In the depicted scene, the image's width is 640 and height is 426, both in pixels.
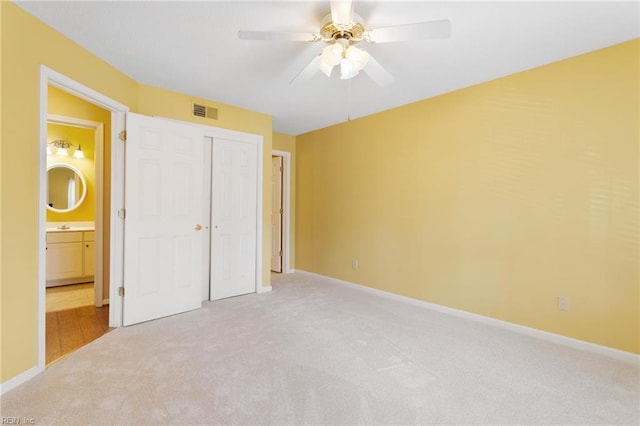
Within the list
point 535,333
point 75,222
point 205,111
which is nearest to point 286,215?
point 205,111

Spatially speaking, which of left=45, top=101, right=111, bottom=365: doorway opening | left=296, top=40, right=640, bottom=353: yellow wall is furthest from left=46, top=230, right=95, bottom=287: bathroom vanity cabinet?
left=296, top=40, right=640, bottom=353: yellow wall

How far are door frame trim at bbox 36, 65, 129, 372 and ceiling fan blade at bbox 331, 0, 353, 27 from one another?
2.07 meters

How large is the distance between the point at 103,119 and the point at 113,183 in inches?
49.3

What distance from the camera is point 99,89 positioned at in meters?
2.69

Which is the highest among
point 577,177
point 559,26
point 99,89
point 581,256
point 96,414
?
point 559,26

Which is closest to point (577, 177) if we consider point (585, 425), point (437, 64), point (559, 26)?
point (559, 26)

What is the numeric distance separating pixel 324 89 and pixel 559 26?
6.69ft

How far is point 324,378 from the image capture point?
2.06 m

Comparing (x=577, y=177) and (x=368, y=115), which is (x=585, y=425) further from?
(x=368, y=115)

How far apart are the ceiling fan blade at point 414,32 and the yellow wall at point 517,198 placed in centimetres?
167

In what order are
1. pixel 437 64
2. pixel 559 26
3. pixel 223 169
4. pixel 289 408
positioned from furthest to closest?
pixel 223 169 < pixel 437 64 < pixel 559 26 < pixel 289 408

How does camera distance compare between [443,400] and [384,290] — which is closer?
[443,400]

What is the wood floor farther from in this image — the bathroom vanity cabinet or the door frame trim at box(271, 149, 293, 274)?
the door frame trim at box(271, 149, 293, 274)

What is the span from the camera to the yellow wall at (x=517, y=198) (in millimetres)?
2414
